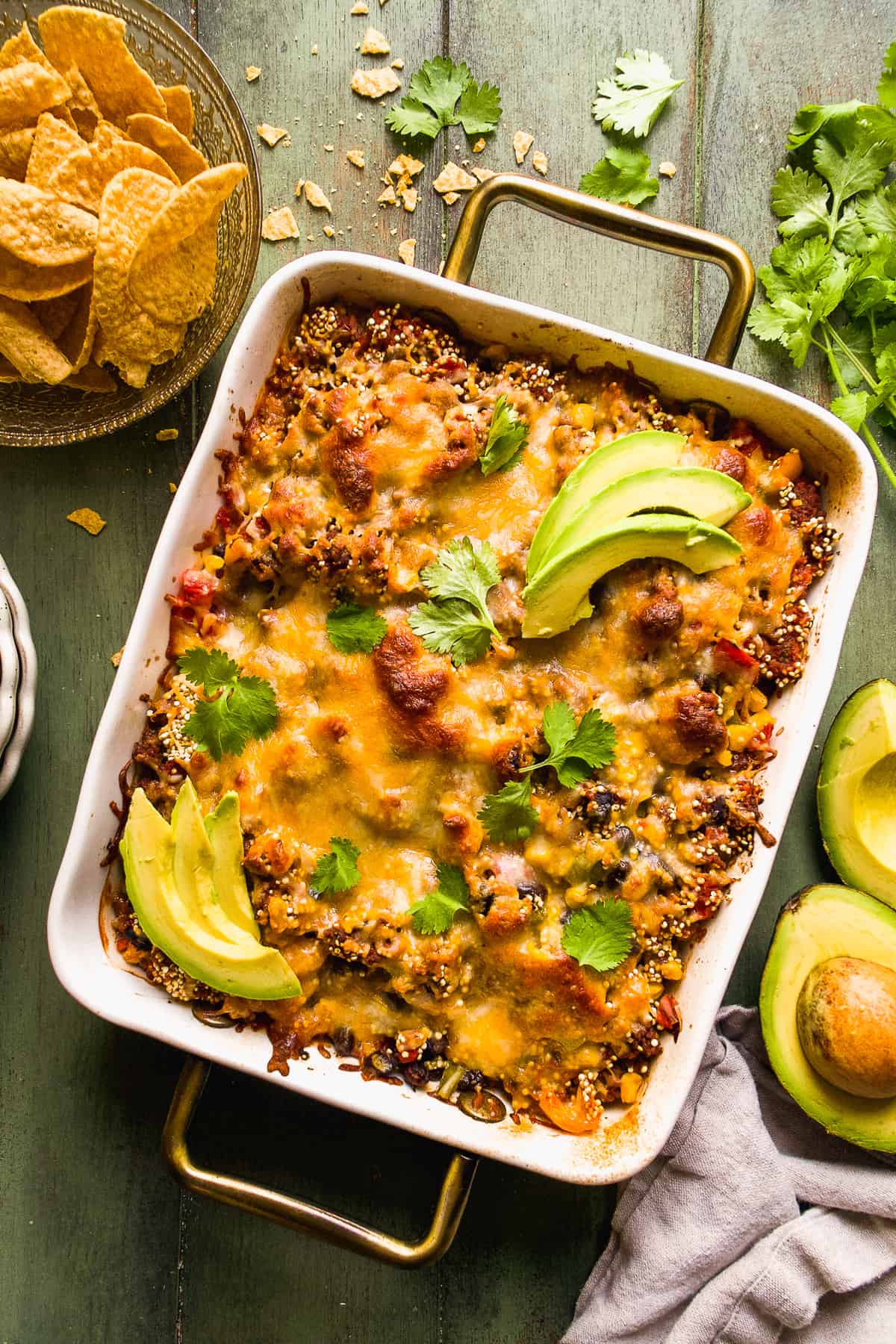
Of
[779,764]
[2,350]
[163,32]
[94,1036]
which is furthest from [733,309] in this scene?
[94,1036]

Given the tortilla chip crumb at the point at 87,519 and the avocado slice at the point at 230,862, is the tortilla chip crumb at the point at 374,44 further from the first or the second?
the avocado slice at the point at 230,862

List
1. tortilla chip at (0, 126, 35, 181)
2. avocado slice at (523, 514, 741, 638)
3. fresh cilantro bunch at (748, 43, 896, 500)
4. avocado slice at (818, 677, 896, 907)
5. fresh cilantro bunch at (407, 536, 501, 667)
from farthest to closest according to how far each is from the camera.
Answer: fresh cilantro bunch at (748, 43, 896, 500), avocado slice at (818, 677, 896, 907), tortilla chip at (0, 126, 35, 181), fresh cilantro bunch at (407, 536, 501, 667), avocado slice at (523, 514, 741, 638)

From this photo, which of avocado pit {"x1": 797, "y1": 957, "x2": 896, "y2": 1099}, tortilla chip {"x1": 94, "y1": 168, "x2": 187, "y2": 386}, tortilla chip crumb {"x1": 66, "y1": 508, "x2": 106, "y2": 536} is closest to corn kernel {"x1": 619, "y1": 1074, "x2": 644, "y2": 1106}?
avocado pit {"x1": 797, "y1": 957, "x2": 896, "y2": 1099}

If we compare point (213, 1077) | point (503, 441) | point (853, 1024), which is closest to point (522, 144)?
point (503, 441)

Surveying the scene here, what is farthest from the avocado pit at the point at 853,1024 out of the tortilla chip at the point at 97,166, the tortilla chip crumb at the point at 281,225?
the tortilla chip at the point at 97,166

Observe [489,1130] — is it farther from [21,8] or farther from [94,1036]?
[21,8]

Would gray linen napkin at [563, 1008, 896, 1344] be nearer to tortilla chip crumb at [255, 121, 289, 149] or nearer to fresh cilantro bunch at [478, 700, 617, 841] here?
fresh cilantro bunch at [478, 700, 617, 841]
